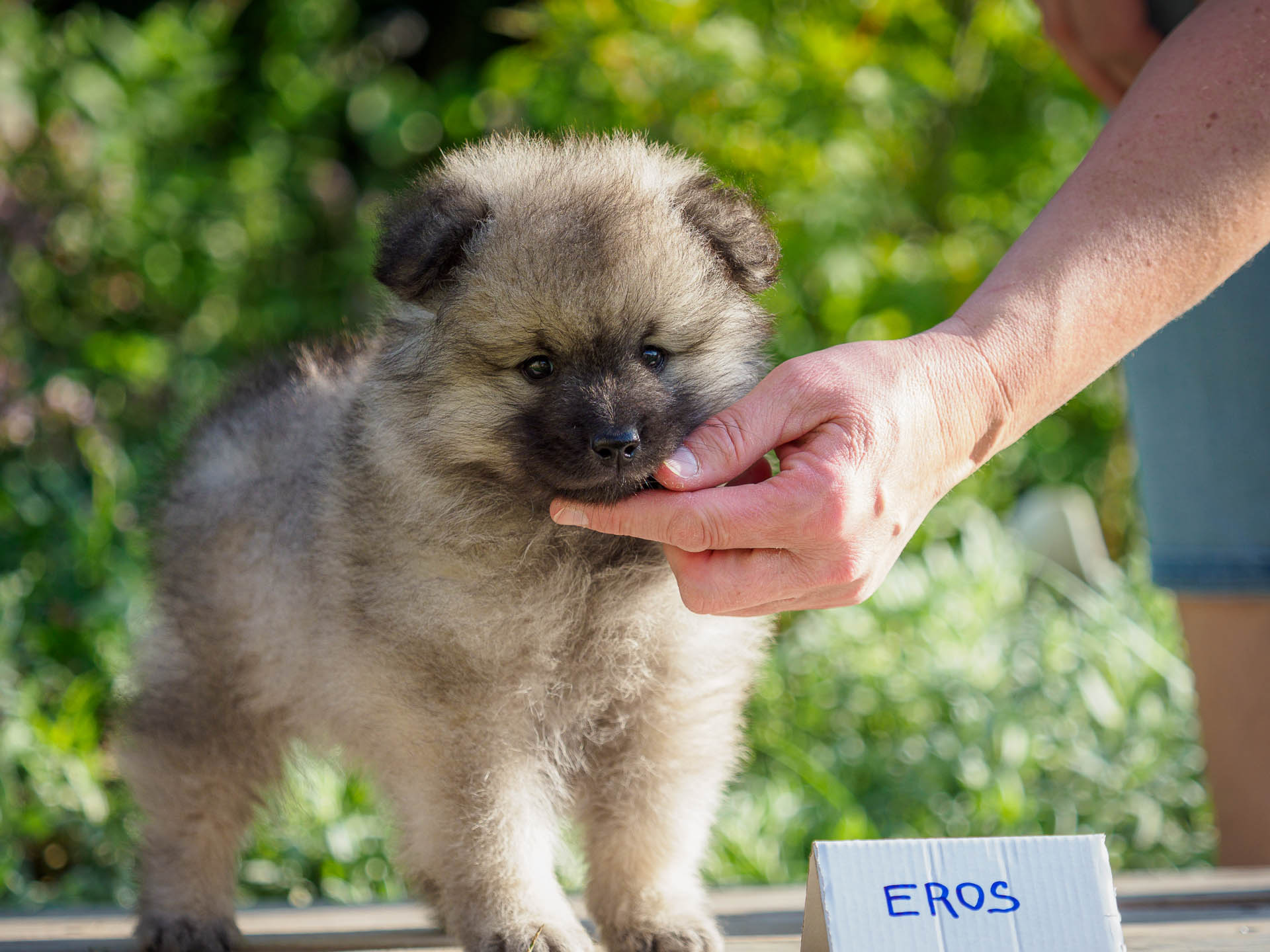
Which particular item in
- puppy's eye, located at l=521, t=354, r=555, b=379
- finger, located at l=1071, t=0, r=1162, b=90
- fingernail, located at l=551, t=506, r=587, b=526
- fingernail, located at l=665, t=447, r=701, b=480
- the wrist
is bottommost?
fingernail, located at l=551, t=506, r=587, b=526

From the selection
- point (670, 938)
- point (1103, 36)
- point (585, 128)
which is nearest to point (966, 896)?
point (670, 938)

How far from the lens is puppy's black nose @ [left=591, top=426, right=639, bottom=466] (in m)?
1.75

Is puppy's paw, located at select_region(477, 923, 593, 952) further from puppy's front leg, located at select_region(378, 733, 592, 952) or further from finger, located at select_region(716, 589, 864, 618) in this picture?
finger, located at select_region(716, 589, 864, 618)

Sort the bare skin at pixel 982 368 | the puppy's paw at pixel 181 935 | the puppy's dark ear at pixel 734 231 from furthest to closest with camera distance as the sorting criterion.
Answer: the puppy's paw at pixel 181 935 → the puppy's dark ear at pixel 734 231 → the bare skin at pixel 982 368

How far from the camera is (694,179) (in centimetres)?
212

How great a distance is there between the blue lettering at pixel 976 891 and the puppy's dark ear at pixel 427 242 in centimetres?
128

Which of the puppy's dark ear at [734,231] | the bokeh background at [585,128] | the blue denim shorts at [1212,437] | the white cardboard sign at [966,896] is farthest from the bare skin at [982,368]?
the bokeh background at [585,128]

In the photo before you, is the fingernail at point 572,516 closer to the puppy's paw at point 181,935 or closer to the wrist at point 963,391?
the wrist at point 963,391

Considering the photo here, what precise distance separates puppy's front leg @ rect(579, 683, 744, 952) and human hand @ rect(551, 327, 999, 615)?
32cm

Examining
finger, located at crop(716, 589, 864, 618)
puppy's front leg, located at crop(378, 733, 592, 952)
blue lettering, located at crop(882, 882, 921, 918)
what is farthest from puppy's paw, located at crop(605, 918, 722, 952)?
finger, located at crop(716, 589, 864, 618)

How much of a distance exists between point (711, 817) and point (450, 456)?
0.86 meters

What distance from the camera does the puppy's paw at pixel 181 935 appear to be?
2.36 m

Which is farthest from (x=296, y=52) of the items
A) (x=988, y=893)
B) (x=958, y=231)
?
(x=988, y=893)

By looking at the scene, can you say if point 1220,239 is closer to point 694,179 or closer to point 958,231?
point 694,179
